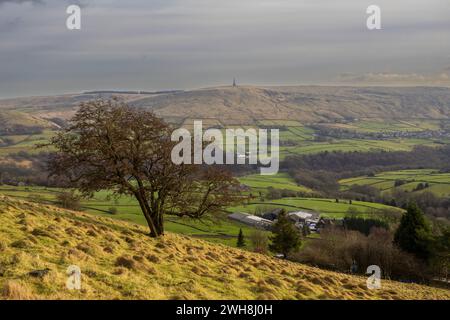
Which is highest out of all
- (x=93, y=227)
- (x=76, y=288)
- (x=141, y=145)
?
(x=141, y=145)

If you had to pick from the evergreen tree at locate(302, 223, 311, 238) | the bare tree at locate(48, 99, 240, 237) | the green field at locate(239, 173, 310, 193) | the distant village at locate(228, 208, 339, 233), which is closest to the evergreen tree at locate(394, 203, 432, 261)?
the bare tree at locate(48, 99, 240, 237)

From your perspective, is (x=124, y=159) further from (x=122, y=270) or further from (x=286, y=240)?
(x=286, y=240)

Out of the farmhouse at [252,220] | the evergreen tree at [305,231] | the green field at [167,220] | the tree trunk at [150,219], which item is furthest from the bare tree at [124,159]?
the farmhouse at [252,220]

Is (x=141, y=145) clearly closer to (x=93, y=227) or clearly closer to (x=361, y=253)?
(x=93, y=227)
